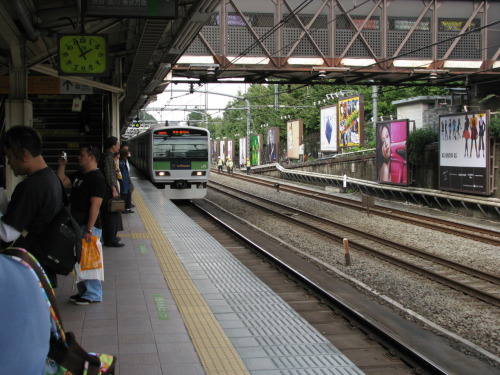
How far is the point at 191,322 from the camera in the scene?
5531mm

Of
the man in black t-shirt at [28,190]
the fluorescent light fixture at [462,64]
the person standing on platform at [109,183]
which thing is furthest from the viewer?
the fluorescent light fixture at [462,64]

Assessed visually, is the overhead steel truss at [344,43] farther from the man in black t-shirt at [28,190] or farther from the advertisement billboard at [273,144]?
the advertisement billboard at [273,144]

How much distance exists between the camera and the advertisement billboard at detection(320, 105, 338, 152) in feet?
104

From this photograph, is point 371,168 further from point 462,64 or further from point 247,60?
point 247,60

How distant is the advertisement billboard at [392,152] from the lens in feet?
77.0

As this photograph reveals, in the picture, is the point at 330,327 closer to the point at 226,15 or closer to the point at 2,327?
the point at 2,327

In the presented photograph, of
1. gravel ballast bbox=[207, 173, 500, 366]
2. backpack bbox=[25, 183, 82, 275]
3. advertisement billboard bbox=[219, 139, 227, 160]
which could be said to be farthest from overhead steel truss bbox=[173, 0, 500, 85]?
advertisement billboard bbox=[219, 139, 227, 160]

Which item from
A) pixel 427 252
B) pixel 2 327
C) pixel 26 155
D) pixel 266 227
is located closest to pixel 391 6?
pixel 266 227

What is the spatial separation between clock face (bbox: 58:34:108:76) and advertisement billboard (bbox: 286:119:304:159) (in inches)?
1177

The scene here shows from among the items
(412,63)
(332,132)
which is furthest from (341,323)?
(332,132)

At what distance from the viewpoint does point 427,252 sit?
40.1 feet

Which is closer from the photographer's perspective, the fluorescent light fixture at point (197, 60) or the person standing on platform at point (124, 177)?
the person standing on platform at point (124, 177)

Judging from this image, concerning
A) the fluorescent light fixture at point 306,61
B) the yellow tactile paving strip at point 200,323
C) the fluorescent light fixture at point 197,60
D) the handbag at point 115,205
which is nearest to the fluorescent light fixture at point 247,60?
the fluorescent light fixture at point 197,60

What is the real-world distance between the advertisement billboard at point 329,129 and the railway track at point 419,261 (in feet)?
47.0
